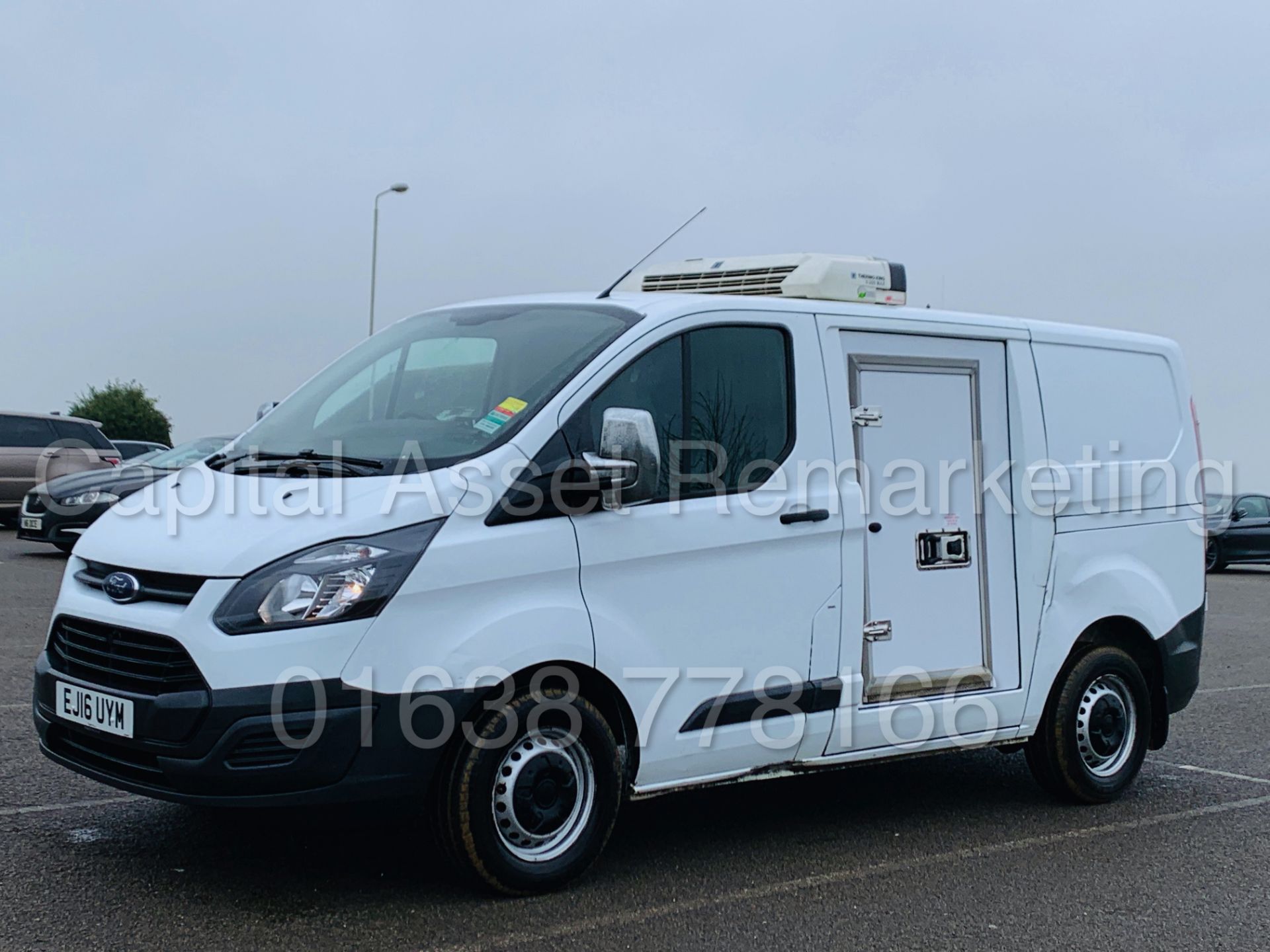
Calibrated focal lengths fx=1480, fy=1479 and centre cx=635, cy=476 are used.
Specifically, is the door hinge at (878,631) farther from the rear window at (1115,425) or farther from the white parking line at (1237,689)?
the white parking line at (1237,689)

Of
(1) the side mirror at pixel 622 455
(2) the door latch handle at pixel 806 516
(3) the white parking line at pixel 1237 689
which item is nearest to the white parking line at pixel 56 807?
(1) the side mirror at pixel 622 455

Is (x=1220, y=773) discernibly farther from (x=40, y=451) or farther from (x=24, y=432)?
(x=24, y=432)

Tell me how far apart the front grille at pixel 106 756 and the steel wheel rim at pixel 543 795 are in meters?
1.07

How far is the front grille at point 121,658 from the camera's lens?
453 cm

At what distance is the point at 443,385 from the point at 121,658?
4.94ft

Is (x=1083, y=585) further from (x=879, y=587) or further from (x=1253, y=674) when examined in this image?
(x=1253, y=674)

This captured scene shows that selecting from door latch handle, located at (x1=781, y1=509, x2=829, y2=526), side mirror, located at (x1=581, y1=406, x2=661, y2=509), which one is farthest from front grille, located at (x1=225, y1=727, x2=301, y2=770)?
door latch handle, located at (x1=781, y1=509, x2=829, y2=526)

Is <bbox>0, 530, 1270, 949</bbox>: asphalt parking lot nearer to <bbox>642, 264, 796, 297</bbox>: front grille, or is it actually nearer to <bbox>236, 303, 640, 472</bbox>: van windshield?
<bbox>236, 303, 640, 472</bbox>: van windshield

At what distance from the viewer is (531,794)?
16.0ft

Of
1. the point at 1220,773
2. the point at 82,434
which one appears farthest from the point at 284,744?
the point at 82,434

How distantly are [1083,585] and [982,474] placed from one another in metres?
0.77

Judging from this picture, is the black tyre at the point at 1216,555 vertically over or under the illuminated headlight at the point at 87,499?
under

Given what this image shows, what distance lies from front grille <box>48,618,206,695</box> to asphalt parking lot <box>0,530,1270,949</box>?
23.0 inches

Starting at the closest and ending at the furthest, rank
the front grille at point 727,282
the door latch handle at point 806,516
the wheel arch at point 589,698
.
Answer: the wheel arch at point 589,698
the door latch handle at point 806,516
the front grille at point 727,282
